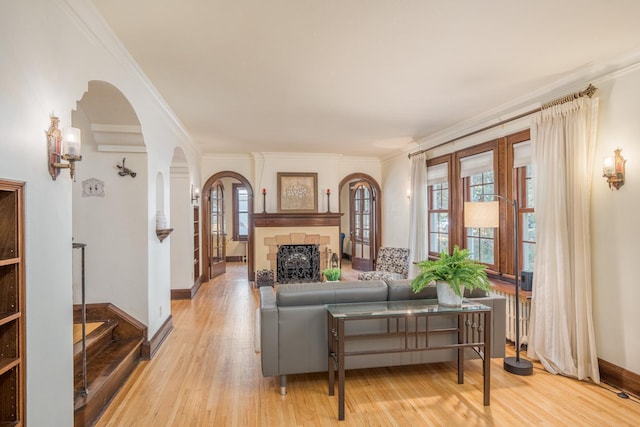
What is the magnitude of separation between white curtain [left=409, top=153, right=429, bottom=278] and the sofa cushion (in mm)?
2918

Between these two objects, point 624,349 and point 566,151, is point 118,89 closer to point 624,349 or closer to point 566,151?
point 566,151

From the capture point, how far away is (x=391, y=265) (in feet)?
20.6

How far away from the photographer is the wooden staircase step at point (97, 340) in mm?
2977

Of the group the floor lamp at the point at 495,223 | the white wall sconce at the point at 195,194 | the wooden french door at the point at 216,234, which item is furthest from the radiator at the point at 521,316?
the wooden french door at the point at 216,234

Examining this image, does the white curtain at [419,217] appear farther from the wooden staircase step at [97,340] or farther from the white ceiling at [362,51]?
the wooden staircase step at [97,340]

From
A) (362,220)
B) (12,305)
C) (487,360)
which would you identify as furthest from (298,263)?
(12,305)

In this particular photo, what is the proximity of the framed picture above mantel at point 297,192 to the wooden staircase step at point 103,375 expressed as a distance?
4363mm

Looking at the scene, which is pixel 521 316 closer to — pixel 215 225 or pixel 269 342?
pixel 269 342

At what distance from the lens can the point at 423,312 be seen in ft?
9.12

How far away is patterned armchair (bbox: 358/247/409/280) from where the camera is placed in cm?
590

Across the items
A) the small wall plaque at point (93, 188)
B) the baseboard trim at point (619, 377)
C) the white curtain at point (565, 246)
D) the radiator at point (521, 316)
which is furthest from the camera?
the radiator at point (521, 316)

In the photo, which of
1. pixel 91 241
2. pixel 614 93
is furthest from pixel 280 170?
pixel 614 93

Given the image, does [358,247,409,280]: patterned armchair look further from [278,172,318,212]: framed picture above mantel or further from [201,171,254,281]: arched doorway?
[201,171,254,281]: arched doorway

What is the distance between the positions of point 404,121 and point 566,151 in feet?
6.92
